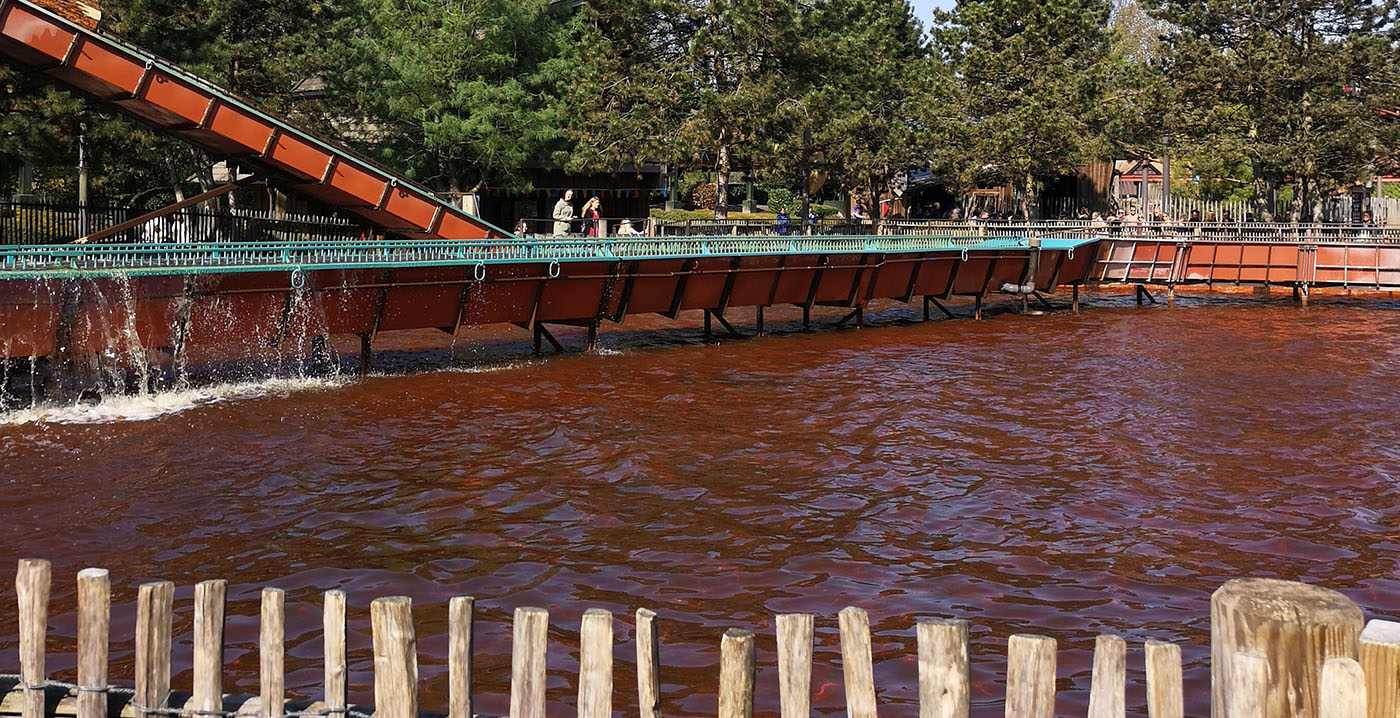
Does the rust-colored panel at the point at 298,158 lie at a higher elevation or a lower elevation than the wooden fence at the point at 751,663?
higher

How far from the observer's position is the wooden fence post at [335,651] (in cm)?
526

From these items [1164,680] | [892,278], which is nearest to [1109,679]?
[1164,680]

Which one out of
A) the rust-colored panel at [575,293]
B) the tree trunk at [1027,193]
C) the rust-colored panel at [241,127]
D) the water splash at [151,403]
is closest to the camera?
the water splash at [151,403]

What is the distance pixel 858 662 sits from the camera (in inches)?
197

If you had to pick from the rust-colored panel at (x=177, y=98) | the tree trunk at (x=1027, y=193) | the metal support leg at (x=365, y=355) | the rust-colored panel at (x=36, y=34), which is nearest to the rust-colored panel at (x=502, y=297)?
the metal support leg at (x=365, y=355)

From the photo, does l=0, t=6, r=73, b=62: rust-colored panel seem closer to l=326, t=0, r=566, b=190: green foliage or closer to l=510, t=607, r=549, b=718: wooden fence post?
l=326, t=0, r=566, b=190: green foliage

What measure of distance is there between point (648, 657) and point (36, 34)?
73.3 feet

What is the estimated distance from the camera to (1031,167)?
50375mm

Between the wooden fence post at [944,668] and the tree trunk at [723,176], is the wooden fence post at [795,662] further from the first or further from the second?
the tree trunk at [723,176]

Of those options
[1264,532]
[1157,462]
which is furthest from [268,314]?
[1264,532]

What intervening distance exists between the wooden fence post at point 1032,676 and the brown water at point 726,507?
365 centimetres

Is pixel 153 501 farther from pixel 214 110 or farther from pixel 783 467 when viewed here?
pixel 214 110

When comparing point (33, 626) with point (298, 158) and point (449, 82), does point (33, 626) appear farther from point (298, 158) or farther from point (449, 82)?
point (449, 82)

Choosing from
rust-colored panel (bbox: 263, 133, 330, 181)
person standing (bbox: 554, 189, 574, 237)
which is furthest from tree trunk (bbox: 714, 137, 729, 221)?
rust-colored panel (bbox: 263, 133, 330, 181)
